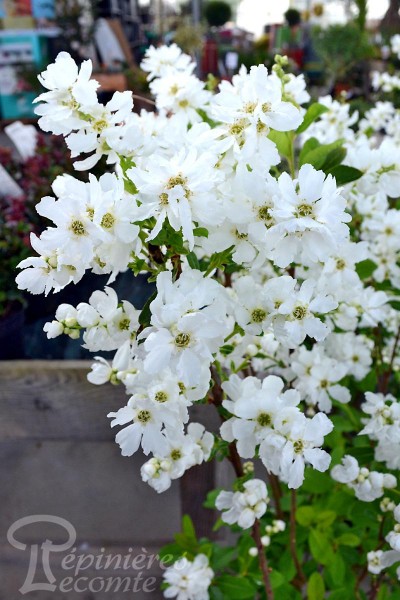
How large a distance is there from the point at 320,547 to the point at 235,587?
0.18m

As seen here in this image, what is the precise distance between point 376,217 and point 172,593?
0.79 m

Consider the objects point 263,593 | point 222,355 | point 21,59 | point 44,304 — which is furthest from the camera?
point 21,59

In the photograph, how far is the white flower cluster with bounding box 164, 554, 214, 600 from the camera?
1.08m

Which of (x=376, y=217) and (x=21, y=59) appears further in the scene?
(x=21, y=59)

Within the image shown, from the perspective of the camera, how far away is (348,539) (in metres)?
1.17

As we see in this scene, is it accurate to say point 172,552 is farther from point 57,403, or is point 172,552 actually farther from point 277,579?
point 57,403

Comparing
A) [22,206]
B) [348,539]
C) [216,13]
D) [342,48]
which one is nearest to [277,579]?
[348,539]

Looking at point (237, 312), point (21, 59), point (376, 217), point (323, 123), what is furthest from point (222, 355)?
point (21, 59)

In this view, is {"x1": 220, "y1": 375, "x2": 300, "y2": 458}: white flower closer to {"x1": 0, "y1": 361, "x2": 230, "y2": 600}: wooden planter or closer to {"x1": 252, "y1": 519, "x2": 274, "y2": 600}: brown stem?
{"x1": 252, "y1": 519, "x2": 274, "y2": 600}: brown stem

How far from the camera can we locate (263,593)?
1.20 metres

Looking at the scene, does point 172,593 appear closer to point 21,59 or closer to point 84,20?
point 21,59

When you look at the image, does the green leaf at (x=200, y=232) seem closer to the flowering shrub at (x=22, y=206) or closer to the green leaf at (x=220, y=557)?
the green leaf at (x=220, y=557)

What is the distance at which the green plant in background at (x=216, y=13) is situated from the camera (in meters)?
13.1

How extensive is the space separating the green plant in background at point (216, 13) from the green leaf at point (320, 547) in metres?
13.8
